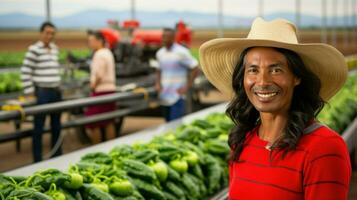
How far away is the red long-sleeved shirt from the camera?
1829 millimetres

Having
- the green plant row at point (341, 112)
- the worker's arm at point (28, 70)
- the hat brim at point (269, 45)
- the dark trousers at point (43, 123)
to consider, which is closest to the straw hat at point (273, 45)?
the hat brim at point (269, 45)

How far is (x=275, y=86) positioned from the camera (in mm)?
2008

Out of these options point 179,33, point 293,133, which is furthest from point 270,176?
point 179,33

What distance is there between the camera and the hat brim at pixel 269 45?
2057 mm

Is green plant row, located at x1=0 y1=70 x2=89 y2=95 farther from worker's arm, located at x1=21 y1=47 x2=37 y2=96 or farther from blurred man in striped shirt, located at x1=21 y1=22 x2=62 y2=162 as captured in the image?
worker's arm, located at x1=21 y1=47 x2=37 y2=96

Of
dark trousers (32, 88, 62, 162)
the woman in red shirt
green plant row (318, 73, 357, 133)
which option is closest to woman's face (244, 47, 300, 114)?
the woman in red shirt

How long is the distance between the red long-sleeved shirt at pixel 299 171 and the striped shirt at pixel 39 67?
6095mm

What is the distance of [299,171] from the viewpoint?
1.90 metres

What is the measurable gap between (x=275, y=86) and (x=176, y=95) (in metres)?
6.24

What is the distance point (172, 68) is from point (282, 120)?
6.18 m

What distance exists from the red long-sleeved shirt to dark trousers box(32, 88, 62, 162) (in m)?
4.20

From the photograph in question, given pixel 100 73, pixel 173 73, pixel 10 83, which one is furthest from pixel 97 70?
pixel 10 83

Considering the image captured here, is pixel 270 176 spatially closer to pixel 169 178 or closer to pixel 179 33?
pixel 169 178

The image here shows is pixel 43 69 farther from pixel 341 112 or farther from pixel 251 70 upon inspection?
pixel 251 70
